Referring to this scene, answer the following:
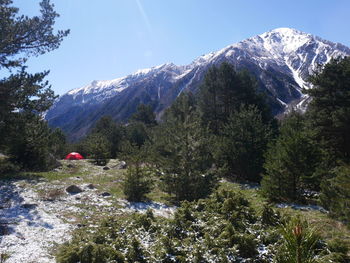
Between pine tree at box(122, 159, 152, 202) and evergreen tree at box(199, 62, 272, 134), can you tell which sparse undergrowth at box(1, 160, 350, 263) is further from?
evergreen tree at box(199, 62, 272, 134)

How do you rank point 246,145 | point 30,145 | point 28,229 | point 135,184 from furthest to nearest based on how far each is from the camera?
point 246,145
point 30,145
point 135,184
point 28,229

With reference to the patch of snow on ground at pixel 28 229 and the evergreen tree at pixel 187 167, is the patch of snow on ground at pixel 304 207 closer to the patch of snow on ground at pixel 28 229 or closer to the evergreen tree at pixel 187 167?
the evergreen tree at pixel 187 167

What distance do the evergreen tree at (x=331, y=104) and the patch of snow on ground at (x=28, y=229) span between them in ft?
65.9

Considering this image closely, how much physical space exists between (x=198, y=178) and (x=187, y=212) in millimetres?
5144

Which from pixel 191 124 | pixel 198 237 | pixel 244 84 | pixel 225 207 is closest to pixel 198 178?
pixel 191 124

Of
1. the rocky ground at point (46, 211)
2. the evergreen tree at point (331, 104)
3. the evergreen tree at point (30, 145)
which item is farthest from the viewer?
the evergreen tree at point (331, 104)

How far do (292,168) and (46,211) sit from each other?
12294 millimetres

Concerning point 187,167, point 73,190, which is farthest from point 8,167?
point 187,167

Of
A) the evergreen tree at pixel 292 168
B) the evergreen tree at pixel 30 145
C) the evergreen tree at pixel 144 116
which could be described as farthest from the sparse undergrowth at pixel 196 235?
the evergreen tree at pixel 144 116

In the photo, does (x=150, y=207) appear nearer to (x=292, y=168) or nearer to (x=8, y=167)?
(x=292, y=168)

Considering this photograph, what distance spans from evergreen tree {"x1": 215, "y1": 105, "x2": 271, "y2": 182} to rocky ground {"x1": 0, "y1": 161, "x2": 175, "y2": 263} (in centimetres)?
969

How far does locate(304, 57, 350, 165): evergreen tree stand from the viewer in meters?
20.2

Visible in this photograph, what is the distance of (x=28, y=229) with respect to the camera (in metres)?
8.85

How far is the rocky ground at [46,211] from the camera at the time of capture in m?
7.50
